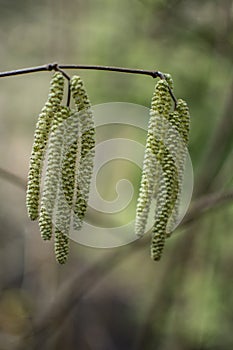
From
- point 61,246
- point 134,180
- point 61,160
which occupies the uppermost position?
point 61,160

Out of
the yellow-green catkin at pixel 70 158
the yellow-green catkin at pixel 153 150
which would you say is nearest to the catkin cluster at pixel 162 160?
the yellow-green catkin at pixel 153 150

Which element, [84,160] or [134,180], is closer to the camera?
[84,160]

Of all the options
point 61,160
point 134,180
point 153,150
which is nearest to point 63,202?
point 61,160

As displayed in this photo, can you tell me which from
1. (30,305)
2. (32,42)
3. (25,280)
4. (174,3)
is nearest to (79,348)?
(25,280)

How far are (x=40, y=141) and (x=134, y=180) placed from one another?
1.71 meters

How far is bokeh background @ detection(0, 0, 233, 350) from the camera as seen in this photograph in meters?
2.46

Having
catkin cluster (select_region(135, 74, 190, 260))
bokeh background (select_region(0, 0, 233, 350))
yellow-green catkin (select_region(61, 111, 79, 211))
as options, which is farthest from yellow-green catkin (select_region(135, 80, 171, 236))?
bokeh background (select_region(0, 0, 233, 350))

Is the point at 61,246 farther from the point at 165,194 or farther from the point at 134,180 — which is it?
the point at 134,180

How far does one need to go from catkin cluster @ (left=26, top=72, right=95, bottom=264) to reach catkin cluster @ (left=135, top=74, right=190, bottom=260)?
96mm

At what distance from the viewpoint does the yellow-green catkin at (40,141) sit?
101cm

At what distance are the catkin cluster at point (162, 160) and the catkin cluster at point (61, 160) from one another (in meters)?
0.10

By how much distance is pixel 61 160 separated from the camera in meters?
1.03

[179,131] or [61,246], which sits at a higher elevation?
[179,131]

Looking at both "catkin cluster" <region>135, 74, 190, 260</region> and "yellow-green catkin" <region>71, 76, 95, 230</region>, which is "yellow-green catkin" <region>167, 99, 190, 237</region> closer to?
Result: "catkin cluster" <region>135, 74, 190, 260</region>
